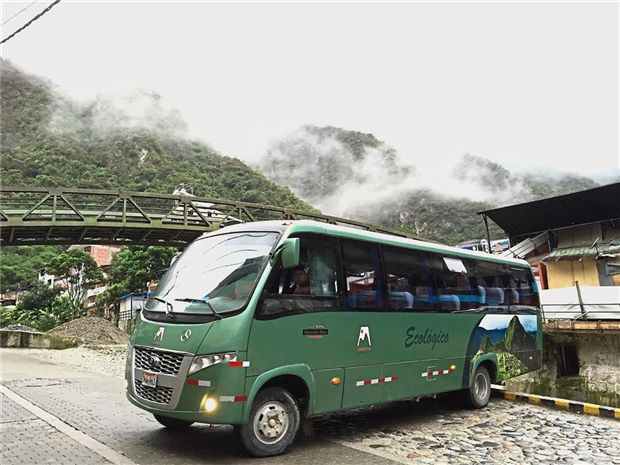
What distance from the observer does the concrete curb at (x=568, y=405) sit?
Result: 8750 mm

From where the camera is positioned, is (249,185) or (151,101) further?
(151,101)

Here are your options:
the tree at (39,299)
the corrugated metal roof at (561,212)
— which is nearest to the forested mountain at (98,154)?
the tree at (39,299)

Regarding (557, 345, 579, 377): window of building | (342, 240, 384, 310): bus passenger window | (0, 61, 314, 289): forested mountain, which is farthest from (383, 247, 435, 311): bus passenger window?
(0, 61, 314, 289): forested mountain

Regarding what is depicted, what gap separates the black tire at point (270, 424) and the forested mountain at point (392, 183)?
261ft

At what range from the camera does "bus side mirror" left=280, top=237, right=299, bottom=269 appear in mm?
5707

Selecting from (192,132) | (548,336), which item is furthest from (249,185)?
(548,336)

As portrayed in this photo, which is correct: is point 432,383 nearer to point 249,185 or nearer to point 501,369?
point 501,369

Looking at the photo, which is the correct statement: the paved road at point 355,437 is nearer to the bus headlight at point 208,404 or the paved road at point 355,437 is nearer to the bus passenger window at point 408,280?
A: the bus headlight at point 208,404

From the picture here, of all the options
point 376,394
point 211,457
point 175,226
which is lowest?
point 211,457

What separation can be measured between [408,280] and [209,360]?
3680 mm

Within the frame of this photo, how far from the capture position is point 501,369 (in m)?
9.62

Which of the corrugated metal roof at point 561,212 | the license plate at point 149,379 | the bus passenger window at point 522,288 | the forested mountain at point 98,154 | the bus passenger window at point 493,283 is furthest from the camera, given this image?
the forested mountain at point 98,154

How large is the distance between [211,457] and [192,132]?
13962cm

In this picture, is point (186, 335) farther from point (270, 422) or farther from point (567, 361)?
point (567, 361)
